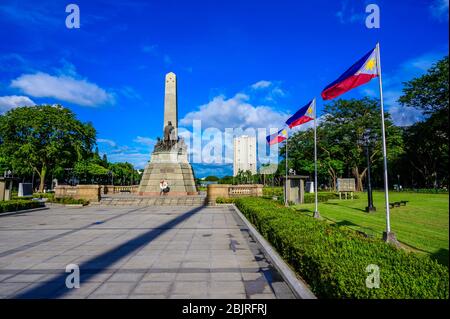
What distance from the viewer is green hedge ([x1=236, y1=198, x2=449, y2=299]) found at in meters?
3.66

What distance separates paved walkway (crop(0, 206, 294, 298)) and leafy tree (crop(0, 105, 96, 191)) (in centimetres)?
3477

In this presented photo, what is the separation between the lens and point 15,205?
20875mm

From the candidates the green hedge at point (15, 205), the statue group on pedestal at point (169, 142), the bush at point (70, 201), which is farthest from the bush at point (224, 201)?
the green hedge at point (15, 205)

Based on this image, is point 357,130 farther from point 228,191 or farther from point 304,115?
point 304,115

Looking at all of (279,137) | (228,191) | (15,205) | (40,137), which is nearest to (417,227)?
(279,137)

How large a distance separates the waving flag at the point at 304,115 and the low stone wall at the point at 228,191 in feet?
41.0

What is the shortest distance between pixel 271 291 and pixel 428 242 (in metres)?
6.20

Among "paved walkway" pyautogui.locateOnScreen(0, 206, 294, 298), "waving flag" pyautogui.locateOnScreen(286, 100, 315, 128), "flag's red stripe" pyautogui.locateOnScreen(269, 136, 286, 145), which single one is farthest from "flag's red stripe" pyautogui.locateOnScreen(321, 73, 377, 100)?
"flag's red stripe" pyautogui.locateOnScreen(269, 136, 286, 145)

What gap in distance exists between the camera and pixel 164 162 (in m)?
32.5

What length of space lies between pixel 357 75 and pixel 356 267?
7283 millimetres

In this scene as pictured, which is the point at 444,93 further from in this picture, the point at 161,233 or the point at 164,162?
the point at 161,233

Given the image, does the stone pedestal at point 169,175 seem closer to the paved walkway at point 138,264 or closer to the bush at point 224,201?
the bush at point 224,201
